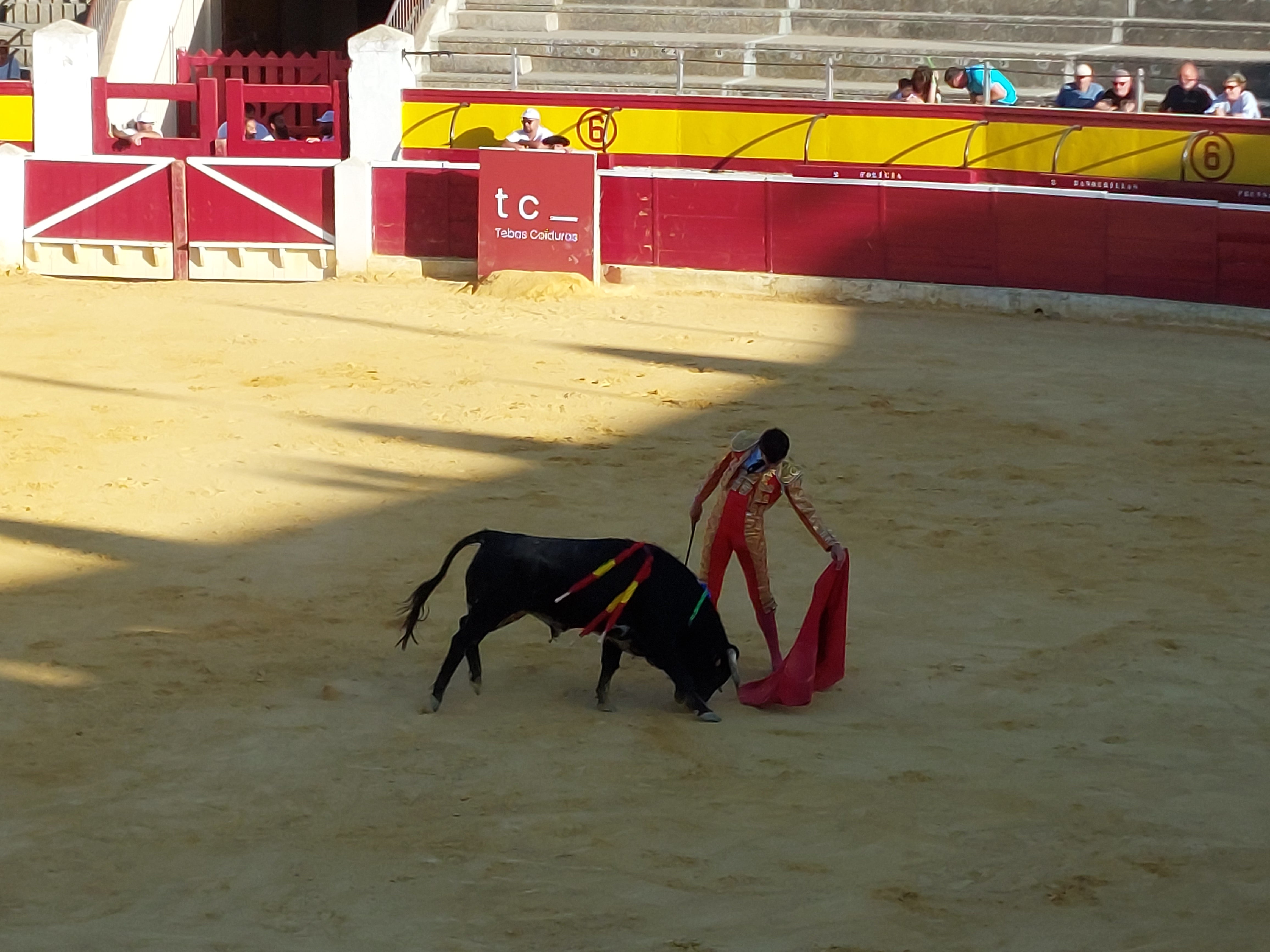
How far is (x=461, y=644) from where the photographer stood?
20.7 ft

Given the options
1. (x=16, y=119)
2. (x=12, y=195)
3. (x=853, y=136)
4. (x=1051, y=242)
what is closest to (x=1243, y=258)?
(x=1051, y=242)

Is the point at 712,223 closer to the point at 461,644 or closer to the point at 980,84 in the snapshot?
the point at 980,84

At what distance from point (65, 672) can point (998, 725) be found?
3402 millimetres

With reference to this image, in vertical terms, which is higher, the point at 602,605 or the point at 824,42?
the point at 824,42

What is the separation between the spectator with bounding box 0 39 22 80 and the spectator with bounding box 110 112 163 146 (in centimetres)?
127

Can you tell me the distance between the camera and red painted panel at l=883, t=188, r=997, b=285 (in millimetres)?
15133

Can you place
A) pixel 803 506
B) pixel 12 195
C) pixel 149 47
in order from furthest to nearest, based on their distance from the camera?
1. pixel 149 47
2. pixel 12 195
3. pixel 803 506

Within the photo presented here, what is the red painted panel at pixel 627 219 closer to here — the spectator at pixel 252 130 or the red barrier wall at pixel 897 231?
the red barrier wall at pixel 897 231

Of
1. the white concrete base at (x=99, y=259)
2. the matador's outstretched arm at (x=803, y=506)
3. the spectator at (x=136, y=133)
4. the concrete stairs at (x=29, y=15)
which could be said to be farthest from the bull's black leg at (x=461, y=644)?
the concrete stairs at (x=29, y=15)

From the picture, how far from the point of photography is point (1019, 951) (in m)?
4.52

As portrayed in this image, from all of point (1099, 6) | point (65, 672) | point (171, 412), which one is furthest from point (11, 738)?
point (1099, 6)

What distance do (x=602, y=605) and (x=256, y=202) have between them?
11.4m

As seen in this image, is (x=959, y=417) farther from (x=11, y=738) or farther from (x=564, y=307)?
(x=11, y=738)

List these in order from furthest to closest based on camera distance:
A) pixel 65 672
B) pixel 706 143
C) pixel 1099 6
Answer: pixel 1099 6 < pixel 706 143 < pixel 65 672
